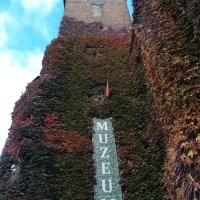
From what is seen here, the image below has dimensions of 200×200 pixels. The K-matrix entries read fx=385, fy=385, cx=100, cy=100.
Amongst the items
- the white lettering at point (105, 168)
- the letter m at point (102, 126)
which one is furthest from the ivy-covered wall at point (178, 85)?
the letter m at point (102, 126)

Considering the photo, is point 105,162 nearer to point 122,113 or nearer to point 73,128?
point 73,128

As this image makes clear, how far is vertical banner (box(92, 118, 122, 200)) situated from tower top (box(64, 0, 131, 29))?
951 centimetres

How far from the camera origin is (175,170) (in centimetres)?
698

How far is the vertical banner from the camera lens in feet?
39.9

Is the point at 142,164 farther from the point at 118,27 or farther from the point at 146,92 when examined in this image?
the point at 118,27

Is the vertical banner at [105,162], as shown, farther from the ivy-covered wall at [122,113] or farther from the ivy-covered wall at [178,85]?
the ivy-covered wall at [178,85]

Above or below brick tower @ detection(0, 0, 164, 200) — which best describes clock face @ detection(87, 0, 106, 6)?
above

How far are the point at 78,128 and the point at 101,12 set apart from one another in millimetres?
11075

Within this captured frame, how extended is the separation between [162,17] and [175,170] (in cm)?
480

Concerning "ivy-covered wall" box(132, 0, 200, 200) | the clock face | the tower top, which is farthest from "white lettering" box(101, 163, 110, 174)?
the clock face

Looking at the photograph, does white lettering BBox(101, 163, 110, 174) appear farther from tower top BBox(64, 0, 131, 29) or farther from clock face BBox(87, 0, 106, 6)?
clock face BBox(87, 0, 106, 6)

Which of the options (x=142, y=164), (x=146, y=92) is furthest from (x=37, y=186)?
(x=146, y=92)

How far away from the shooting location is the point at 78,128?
565 inches

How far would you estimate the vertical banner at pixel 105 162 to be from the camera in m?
12.2
